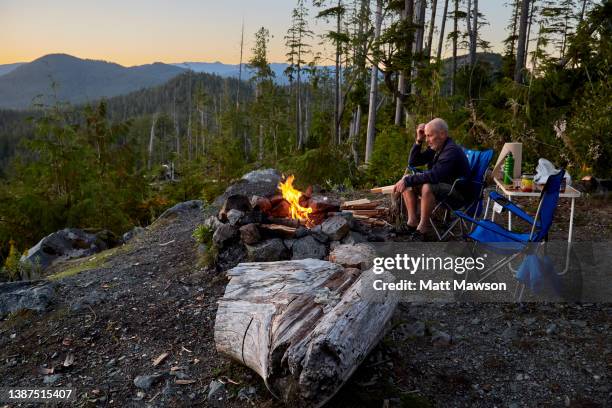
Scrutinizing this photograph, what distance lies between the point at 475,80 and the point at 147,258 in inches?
494

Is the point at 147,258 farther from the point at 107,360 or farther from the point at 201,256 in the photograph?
the point at 107,360

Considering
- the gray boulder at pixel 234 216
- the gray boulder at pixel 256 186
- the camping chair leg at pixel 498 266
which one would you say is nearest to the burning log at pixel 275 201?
the gray boulder at pixel 234 216

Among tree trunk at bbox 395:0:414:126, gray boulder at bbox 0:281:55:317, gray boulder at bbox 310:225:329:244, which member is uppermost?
tree trunk at bbox 395:0:414:126

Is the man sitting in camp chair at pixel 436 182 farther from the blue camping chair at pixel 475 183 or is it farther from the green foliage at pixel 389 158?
the green foliage at pixel 389 158

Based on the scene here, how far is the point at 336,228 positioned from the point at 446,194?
3.85ft

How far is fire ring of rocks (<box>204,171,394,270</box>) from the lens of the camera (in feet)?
14.3

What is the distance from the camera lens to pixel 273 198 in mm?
4980

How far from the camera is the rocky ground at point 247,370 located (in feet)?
8.61

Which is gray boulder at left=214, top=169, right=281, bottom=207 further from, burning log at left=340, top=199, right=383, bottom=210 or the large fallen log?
the large fallen log

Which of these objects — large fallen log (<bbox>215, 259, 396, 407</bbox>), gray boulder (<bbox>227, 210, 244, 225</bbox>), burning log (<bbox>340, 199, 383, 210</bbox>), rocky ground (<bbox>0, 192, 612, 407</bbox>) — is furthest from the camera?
burning log (<bbox>340, 199, 383, 210</bbox>)

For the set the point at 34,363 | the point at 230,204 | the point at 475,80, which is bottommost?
the point at 34,363

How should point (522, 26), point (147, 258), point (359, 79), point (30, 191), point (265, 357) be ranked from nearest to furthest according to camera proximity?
point (265, 357), point (147, 258), point (30, 191), point (522, 26), point (359, 79)

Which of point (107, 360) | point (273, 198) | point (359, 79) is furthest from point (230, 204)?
point (359, 79)

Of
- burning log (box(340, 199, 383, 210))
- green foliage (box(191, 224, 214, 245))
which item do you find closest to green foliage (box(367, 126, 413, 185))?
burning log (box(340, 199, 383, 210))
